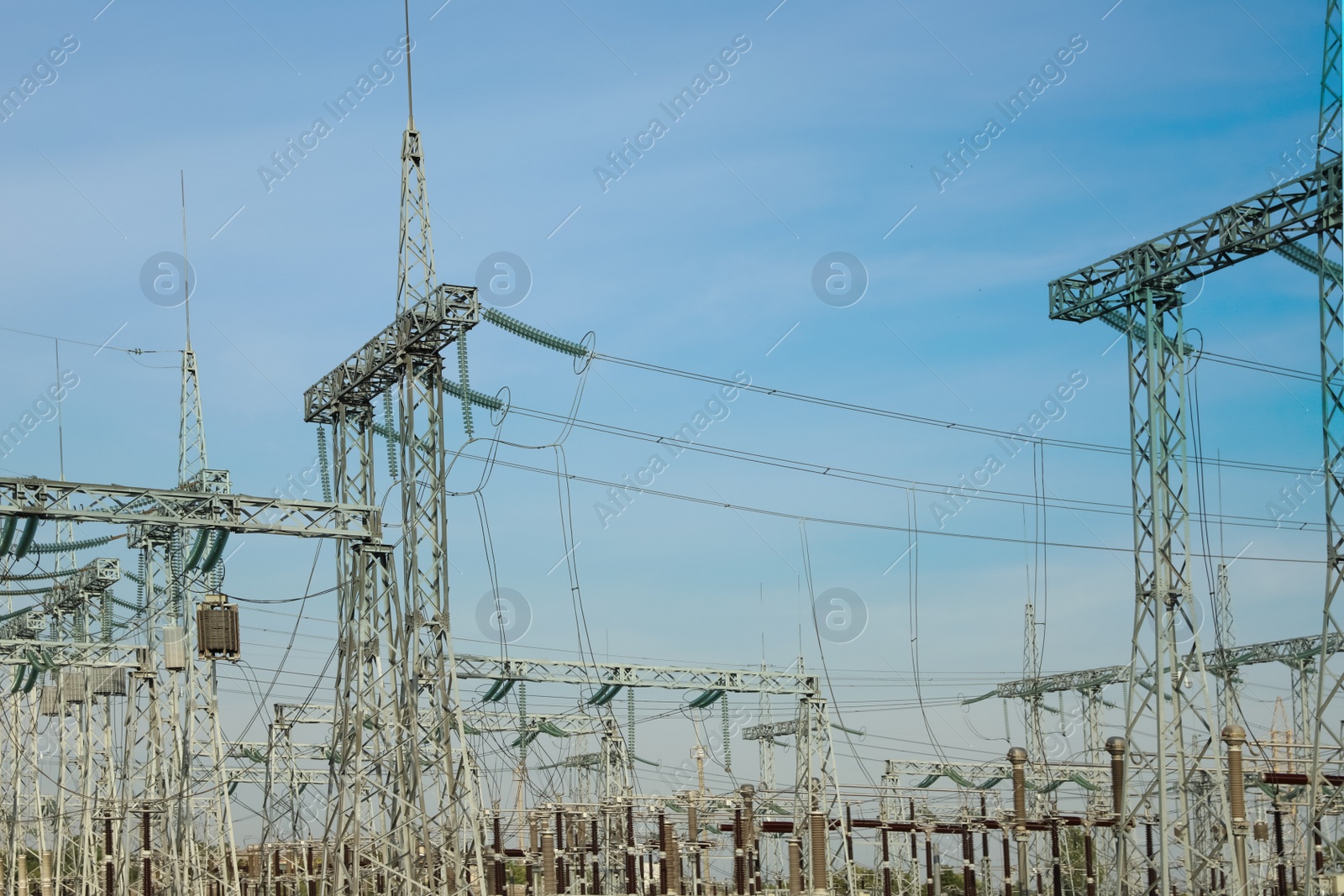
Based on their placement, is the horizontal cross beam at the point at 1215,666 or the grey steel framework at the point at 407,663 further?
the horizontal cross beam at the point at 1215,666

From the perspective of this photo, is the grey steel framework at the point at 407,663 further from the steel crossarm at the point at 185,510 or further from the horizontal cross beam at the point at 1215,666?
the horizontal cross beam at the point at 1215,666

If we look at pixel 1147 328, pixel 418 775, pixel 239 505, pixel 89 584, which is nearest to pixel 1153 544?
pixel 1147 328

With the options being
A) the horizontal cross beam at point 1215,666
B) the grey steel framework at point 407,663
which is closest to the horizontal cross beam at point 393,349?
the grey steel framework at point 407,663

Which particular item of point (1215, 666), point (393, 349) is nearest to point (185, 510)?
point (393, 349)

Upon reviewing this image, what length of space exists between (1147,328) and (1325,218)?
15.6 feet

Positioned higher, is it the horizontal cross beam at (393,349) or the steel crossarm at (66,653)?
the horizontal cross beam at (393,349)

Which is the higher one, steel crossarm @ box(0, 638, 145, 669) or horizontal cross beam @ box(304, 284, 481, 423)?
horizontal cross beam @ box(304, 284, 481, 423)

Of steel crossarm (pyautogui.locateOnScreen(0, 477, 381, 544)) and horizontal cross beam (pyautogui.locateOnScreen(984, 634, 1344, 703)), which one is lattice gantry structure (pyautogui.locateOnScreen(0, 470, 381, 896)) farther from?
horizontal cross beam (pyautogui.locateOnScreen(984, 634, 1344, 703))

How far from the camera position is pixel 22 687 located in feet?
131

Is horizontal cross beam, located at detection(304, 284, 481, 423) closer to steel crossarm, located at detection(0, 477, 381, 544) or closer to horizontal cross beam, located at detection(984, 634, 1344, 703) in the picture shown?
steel crossarm, located at detection(0, 477, 381, 544)

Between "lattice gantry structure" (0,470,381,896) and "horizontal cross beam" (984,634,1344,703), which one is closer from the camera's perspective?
"lattice gantry structure" (0,470,381,896)

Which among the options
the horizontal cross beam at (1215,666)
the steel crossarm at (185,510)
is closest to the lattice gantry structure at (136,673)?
the steel crossarm at (185,510)

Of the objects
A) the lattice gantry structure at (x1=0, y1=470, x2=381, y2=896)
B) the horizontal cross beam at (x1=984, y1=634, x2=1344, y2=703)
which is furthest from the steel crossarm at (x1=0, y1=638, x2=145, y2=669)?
the horizontal cross beam at (x1=984, y1=634, x2=1344, y2=703)

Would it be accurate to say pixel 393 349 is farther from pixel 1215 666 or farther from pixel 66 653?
pixel 1215 666
